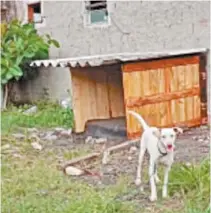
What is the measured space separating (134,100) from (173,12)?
1.80m

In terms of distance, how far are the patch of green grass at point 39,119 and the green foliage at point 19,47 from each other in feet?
2.77

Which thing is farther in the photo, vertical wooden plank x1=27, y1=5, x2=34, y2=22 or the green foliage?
vertical wooden plank x1=27, y1=5, x2=34, y2=22

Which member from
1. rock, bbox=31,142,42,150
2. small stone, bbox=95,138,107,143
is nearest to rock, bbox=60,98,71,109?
small stone, bbox=95,138,107,143

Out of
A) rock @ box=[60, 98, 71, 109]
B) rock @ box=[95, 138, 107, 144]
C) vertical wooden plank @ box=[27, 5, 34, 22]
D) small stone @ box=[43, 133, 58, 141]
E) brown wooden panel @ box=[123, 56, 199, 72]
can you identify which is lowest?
rock @ box=[95, 138, 107, 144]

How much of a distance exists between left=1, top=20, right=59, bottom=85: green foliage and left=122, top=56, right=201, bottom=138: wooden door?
336cm

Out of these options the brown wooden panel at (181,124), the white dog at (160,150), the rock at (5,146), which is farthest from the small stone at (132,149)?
the white dog at (160,150)

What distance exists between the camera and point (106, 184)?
4723 mm

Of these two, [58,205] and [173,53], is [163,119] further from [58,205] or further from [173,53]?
[58,205]

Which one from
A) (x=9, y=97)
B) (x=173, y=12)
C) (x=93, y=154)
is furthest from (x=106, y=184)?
(x=9, y=97)

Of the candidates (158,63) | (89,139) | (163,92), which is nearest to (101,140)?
(89,139)

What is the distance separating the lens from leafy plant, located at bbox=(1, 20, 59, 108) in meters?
9.63

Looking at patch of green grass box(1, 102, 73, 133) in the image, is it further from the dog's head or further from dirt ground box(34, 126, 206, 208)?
the dog's head

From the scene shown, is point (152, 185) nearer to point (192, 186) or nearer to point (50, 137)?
point (192, 186)

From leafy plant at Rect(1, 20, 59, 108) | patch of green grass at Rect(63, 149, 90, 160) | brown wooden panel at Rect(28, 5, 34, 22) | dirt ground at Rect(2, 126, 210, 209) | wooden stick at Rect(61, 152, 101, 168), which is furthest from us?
brown wooden panel at Rect(28, 5, 34, 22)
